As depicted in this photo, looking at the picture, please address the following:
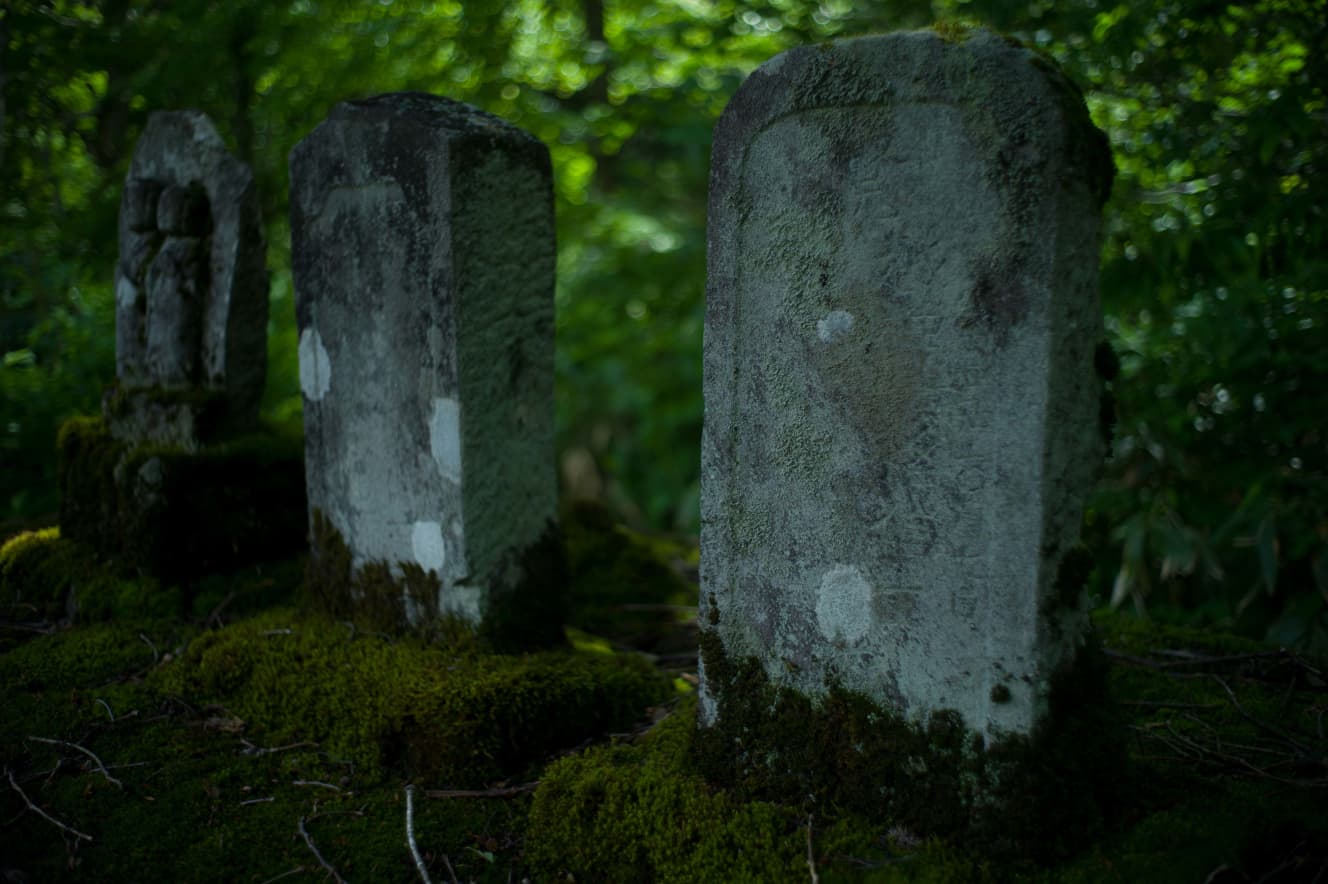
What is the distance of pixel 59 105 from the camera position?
520cm

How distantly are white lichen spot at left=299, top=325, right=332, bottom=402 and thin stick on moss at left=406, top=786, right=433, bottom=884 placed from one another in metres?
1.40

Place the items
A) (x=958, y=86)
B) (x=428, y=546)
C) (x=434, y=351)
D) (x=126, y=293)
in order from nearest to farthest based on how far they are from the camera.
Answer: (x=958, y=86)
(x=434, y=351)
(x=428, y=546)
(x=126, y=293)

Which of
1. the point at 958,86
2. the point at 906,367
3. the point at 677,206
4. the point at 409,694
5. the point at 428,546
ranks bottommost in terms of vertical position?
the point at 409,694

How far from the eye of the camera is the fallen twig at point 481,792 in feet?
7.91

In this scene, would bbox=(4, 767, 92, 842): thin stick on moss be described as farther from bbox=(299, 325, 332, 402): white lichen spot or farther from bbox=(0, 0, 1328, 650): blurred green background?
bbox=(0, 0, 1328, 650): blurred green background

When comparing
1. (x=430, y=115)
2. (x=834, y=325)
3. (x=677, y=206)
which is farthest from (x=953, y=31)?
(x=677, y=206)

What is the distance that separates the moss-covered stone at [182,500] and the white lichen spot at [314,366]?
0.57 meters

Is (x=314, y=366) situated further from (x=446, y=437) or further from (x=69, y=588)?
(x=69, y=588)

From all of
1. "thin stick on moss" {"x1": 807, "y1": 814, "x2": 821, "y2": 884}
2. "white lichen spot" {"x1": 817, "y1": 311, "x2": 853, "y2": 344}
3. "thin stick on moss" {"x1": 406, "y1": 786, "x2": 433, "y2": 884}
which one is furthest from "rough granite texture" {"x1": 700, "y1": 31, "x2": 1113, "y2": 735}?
"thin stick on moss" {"x1": 406, "y1": 786, "x2": 433, "y2": 884}

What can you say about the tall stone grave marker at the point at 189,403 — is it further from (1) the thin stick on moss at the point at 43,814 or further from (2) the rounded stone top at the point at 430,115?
(1) the thin stick on moss at the point at 43,814

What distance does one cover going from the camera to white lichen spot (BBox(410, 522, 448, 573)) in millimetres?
2832

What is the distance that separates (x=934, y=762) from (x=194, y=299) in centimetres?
312

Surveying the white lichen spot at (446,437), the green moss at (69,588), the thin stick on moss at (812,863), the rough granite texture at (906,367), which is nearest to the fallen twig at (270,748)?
the white lichen spot at (446,437)

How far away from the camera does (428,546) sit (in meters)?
2.87
